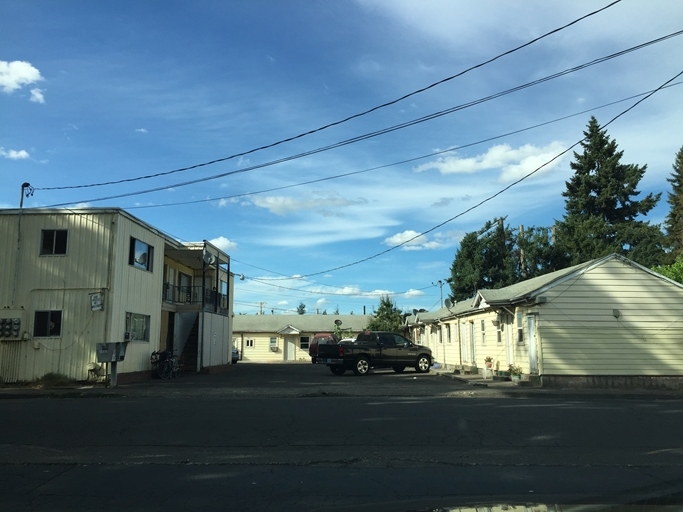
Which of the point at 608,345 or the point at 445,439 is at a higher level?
the point at 608,345

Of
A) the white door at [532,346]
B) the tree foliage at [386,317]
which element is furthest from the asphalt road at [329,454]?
the tree foliage at [386,317]

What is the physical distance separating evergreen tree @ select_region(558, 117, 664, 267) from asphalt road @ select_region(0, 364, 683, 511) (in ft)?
106

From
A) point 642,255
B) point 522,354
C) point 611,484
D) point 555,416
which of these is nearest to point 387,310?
point 642,255

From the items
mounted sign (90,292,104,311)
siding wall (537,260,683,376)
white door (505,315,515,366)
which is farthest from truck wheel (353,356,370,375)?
mounted sign (90,292,104,311)

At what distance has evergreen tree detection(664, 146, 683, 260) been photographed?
2084 inches

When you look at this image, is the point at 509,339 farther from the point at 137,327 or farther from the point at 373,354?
the point at 137,327

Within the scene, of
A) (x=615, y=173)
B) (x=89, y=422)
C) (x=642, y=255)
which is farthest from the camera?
(x=615, y=173)

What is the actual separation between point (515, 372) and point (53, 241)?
662 inches

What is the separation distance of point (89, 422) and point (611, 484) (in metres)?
8.71

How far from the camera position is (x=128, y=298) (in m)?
22.5

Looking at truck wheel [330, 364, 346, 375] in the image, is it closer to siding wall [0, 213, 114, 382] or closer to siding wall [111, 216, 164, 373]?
siding wall [111, 216, 164, 373]

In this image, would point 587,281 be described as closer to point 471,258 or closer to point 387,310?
point 471,258

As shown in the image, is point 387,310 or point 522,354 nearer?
point 522,354

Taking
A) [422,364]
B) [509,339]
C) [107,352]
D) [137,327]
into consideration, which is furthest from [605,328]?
[137,327]
